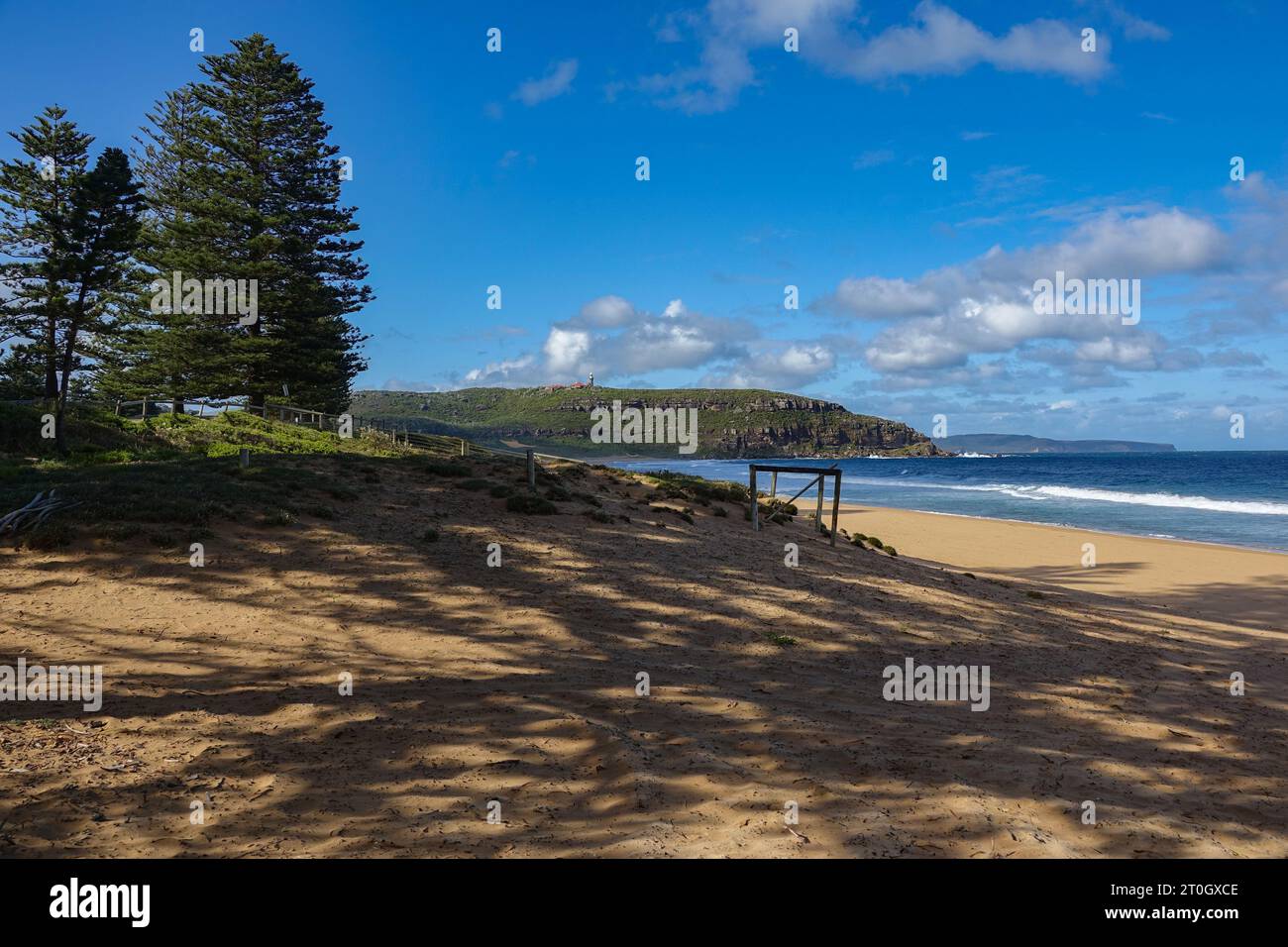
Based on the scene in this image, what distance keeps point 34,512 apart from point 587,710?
9480mm

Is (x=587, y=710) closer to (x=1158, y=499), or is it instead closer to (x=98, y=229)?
(x=98, y=229)

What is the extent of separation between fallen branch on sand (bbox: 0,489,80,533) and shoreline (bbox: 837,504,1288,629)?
816 inches

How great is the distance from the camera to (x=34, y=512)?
10664 mm

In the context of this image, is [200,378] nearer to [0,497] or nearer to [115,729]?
[0,497]

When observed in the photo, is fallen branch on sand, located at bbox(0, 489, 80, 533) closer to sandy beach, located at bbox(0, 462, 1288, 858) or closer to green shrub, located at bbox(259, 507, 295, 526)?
sandy beach, located at bbox(0, 462, 1288, 858)

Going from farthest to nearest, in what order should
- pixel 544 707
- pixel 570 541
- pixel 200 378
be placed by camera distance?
pixel 200 378 → pixel 570 541 → pixel 544 707

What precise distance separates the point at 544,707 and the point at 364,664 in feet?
7.68
